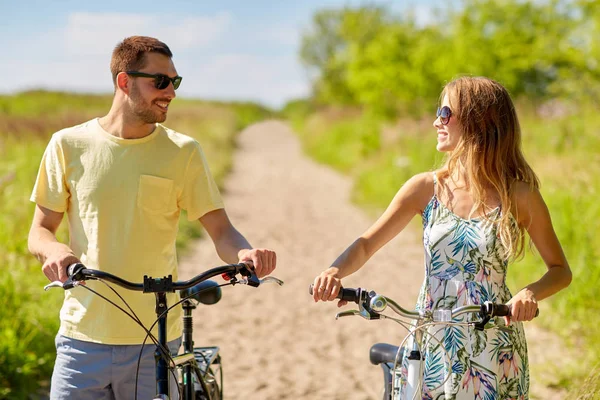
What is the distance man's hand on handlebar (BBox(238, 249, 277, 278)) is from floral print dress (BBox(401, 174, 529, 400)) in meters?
0.60

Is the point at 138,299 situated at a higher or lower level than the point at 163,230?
lower

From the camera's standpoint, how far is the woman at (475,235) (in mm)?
2992

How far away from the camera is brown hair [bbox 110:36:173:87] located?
3.28m

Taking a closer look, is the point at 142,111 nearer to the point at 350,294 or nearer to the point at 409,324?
the point at 350,294

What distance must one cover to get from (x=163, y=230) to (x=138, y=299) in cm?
28

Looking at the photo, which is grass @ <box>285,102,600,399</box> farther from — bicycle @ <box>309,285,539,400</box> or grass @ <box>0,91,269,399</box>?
grass @ <box>0,91,269,399</box>

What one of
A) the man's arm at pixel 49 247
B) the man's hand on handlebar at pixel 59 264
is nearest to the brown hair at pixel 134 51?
the man's arm at pixel 49 247

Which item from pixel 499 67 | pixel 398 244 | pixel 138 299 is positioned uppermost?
pixel 499 67

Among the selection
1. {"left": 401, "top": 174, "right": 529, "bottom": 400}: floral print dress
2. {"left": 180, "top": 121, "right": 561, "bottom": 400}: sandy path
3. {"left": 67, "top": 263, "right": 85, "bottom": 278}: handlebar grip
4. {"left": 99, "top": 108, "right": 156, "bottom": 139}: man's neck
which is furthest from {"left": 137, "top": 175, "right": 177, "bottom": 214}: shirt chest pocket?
{"left": 180, "top": 121, "right": 561, "bottom": 400}: sandy path

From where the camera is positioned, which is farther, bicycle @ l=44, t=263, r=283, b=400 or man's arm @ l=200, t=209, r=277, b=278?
man's arm @ l=200, t=209, r=277, b=278

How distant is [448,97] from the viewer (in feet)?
10.5

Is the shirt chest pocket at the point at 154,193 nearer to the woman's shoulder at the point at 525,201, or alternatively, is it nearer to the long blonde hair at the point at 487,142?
the long blonde hair at the point at 487,142

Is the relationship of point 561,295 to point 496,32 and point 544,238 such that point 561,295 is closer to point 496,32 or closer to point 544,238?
point 544,238

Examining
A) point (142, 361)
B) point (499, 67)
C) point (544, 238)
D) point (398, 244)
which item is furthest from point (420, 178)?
point (499, 67)
